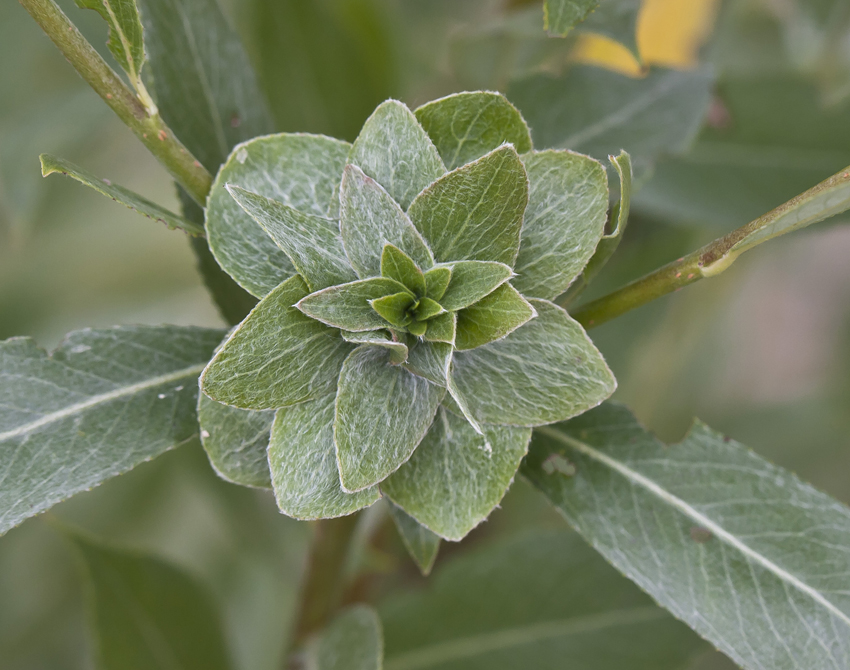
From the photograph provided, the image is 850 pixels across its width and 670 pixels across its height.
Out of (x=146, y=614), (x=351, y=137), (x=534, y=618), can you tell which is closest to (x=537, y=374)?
(x=534, y=618)

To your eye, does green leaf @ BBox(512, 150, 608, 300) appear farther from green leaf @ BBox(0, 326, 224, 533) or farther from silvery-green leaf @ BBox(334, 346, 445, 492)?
green leaf @ BBox(0, 326, 224, 533)

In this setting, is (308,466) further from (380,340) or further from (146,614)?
(146,614)

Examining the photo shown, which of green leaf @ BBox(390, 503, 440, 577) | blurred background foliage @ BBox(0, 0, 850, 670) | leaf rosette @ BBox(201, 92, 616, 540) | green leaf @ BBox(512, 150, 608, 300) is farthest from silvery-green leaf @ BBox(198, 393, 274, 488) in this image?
blurred background foliage @ BBox(0, 0, 850, 670)

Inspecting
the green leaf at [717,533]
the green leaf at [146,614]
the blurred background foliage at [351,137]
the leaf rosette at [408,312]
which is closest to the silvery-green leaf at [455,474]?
the leaf rosette at [408,312]

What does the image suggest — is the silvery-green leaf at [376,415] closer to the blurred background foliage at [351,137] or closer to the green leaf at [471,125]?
the green leaf at [471,125]

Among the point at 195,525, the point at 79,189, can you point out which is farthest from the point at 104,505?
the point at 79,189

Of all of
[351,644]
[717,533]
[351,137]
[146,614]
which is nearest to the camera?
[717,533]

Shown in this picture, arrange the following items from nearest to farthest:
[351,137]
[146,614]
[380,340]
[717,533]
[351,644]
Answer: [380,340], [717,533], [351,644], [146,614], [351,137]

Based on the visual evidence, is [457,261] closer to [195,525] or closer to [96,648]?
[96,648]
